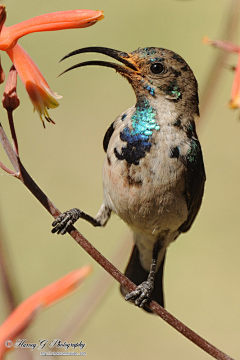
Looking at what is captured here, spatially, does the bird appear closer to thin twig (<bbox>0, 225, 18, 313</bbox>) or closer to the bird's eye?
the bird's eye

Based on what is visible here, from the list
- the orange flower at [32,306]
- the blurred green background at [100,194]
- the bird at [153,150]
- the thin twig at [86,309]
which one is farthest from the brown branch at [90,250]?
the blurred green background at [100,194]

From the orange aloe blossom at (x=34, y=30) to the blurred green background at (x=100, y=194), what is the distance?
3774 millimetres

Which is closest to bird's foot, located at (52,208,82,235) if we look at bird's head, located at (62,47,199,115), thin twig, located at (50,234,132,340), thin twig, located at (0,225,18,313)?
thin twig, located at (50,234,132,340)

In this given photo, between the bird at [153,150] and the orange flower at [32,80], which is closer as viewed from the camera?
the orange flower at [32,80]

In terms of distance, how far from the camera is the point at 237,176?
33.8ft

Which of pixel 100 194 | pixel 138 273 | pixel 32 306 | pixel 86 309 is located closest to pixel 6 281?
pixel 32 306

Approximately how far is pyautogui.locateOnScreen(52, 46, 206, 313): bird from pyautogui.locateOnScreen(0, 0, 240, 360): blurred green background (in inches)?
106

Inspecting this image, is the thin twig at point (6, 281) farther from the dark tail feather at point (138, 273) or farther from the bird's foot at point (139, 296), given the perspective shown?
the dark tail feather at point (138, 273)

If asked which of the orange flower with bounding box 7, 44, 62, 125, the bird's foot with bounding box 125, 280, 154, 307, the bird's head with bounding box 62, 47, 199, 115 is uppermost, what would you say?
the bird's head with bounding box 62, 47, 199, 115

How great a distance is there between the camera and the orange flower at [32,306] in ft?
5.26

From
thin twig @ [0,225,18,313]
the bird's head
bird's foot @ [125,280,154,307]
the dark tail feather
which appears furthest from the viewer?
the dark tail feather

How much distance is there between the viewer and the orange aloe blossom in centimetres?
209

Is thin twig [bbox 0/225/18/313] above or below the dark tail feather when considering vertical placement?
below

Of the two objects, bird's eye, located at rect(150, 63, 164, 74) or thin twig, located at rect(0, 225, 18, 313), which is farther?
bird's eye, located at rect(150, 63, 164, 74)
